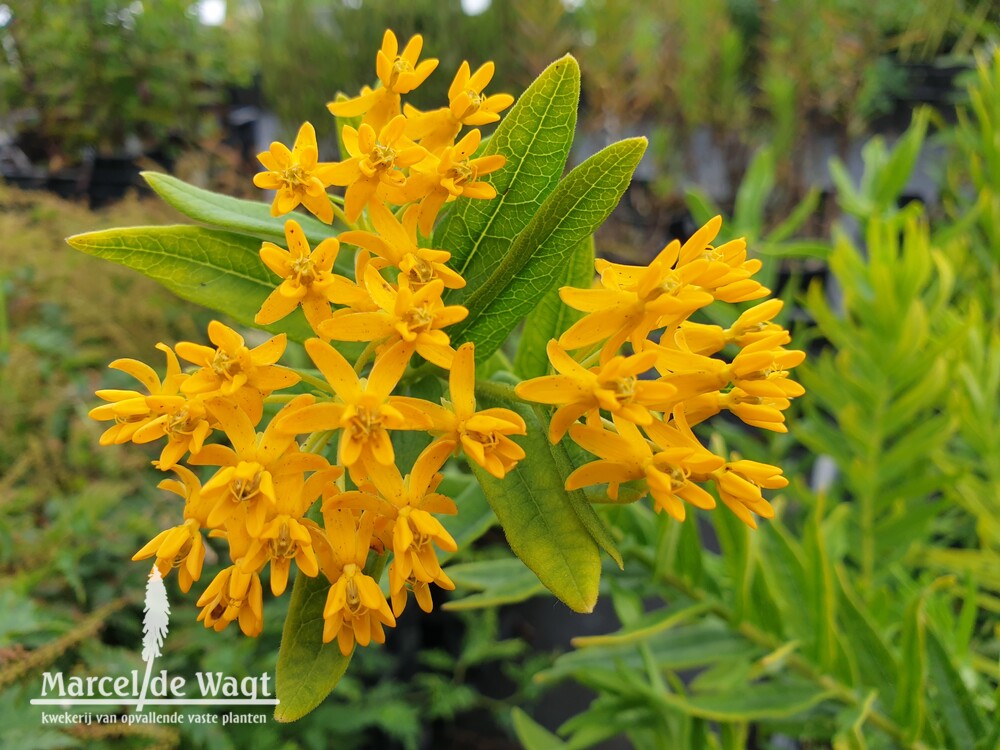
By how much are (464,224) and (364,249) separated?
0.07 meters

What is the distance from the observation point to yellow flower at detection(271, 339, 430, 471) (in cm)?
38

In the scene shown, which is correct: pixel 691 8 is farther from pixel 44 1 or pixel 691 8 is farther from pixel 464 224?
pixel 464 224

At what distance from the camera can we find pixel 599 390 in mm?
381

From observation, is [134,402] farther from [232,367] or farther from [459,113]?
[459,113]

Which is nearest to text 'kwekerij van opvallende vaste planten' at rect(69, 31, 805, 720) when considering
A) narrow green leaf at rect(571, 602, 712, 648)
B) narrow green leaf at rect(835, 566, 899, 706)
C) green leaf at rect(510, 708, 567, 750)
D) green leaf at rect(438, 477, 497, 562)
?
green leaf at rect(438, 477, 497, 562)

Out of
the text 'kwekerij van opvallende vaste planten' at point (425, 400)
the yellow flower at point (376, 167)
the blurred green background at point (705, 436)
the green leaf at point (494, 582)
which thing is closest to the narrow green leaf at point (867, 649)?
the blurred green background at point (705, 436)

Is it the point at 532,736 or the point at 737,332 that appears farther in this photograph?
the point at 532,736

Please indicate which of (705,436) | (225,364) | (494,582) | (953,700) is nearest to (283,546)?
(225,364)

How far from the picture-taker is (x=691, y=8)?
322cm

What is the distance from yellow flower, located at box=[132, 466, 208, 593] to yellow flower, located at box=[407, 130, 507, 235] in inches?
8.3

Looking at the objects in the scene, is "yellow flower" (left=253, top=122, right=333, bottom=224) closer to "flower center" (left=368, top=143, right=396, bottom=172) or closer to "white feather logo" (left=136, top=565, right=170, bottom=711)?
"flower center" (left=368, top=143, right=396, bottom=172)

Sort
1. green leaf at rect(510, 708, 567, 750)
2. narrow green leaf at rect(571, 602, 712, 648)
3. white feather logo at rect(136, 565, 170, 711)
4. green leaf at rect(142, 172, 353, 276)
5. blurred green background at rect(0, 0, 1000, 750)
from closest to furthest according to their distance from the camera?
green leaf at rect(142, 172, 353, 276) < white feather logo at rect(136, 565, 170, 711) < narrow green leaf at rect(571, 602, 712, 648) < blurred green background at rect(0, 0, 1000, 750) < green leaf at rect(510, 708, 567, 750)

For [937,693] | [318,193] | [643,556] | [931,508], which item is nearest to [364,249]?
[318,193]

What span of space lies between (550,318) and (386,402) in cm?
19
